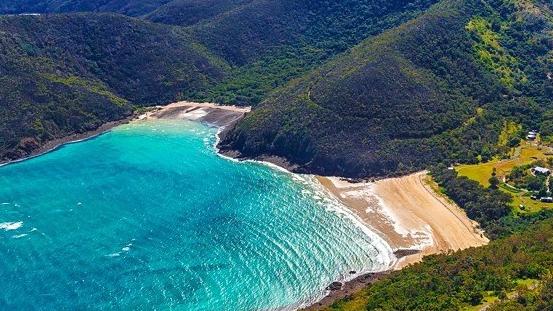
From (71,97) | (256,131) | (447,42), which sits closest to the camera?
(256,131)

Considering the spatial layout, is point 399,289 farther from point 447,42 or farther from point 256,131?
point 447,42

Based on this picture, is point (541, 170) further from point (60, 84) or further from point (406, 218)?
point (60, 84)

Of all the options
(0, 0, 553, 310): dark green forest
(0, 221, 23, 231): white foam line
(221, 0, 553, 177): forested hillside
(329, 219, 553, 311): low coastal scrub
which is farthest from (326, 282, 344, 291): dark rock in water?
(0, 221, 23, 231): white foam line

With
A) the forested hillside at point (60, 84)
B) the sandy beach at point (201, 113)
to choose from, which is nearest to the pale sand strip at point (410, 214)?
the sandy beach at point (201, 113)

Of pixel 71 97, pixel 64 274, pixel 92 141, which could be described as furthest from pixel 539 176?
pixel 71 97

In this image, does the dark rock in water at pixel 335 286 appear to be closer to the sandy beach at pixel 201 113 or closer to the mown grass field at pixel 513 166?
the mown grass field at pixel 513 166

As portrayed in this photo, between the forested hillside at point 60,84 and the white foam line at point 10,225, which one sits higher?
the forested hillside at point 60,84
